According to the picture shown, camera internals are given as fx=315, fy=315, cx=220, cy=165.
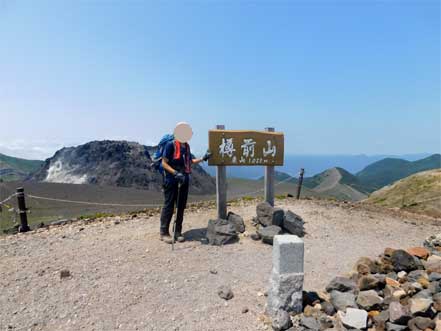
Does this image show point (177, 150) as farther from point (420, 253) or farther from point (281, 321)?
point (420, 253)

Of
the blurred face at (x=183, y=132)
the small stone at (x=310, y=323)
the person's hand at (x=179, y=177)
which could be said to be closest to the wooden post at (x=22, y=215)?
the person's hand at (x=179, y=177)

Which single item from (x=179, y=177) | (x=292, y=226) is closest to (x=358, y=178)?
(x=292, y=226)

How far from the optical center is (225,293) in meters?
4.96

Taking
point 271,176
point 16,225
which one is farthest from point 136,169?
point 271,176

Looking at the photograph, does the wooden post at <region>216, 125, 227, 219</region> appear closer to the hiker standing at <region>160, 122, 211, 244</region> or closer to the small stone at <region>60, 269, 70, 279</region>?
the hiker standing at <region>160, 122, 211, 244</region>

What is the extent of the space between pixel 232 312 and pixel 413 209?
1109 cm

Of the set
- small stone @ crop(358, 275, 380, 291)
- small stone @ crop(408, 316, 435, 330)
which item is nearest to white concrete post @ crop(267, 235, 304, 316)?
small stone @ crop(358, 275, 380, 291)

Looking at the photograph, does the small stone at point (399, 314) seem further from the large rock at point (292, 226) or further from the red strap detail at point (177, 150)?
the red strap detail at point (177, 150)

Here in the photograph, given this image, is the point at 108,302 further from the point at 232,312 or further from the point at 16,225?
the point at 16,225

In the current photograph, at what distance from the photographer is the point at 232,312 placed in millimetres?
4594

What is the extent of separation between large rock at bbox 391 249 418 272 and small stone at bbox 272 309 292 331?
215 cm

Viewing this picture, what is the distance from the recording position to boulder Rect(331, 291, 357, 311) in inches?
170

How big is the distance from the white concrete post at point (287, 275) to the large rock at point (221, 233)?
3.01 meters

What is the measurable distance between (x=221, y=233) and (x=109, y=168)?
919 inches
